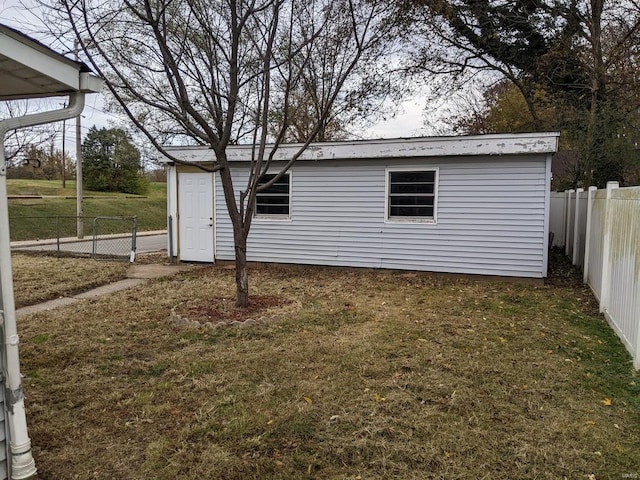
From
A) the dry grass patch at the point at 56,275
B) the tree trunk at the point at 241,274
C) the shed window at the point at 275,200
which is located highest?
the shed window at the point at 275,200

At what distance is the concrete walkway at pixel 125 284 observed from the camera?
6246mm

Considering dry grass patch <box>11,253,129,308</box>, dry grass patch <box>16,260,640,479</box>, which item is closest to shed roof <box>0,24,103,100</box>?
dry grass patch <box>16,260,640,479</box>

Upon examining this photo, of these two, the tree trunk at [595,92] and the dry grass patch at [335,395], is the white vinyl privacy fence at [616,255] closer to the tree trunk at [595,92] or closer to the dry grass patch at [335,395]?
the dry grass patch at [335,395]

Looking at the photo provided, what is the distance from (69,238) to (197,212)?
404 inches

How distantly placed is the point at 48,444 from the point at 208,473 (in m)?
1.09

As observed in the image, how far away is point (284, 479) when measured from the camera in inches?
93.7

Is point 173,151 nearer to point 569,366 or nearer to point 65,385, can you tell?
point 65,385

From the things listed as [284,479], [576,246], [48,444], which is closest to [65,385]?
[48,444]

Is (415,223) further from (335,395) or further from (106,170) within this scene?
(106,170)

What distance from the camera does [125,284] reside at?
794cm

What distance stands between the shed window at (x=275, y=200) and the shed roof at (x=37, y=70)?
639 centimetres

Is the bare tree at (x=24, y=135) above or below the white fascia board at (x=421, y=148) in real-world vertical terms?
above

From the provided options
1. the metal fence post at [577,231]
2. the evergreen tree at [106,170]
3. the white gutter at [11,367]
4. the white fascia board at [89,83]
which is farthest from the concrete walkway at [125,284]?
the evergreen tree at [106,170]

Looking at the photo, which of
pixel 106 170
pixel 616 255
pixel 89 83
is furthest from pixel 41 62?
pixel 106 170
